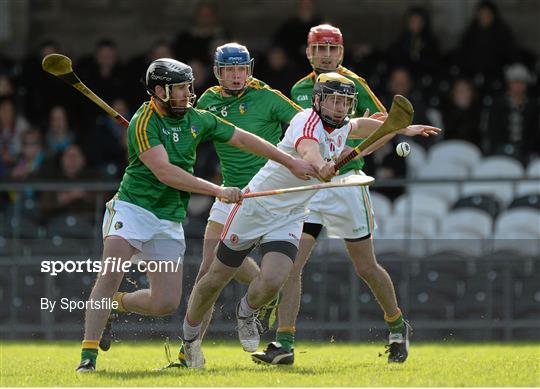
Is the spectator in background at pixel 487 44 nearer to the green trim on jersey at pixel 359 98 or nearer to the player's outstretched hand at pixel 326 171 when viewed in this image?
the green trim on jersey at pixel 359 98

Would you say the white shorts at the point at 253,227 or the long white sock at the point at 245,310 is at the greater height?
the white shorts at the point at 253,227

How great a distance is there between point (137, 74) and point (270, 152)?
8272 mm

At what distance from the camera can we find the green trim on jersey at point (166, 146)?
34.2 ft

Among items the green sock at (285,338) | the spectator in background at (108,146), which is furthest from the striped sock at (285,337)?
the spectator in background at (108,146)

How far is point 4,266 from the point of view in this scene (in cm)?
1535

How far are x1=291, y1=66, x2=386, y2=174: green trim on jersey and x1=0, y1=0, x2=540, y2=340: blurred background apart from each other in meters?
1.79

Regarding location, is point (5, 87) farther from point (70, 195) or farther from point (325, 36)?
point (325, 36)

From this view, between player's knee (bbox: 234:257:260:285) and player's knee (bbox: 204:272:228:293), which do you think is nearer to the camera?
player's knee (bbox: 204:272:228:293)

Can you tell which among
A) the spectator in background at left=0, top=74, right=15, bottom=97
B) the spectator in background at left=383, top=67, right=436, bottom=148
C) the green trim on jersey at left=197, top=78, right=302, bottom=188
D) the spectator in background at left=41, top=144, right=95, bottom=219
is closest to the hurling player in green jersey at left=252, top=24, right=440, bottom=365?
the green trim on jersey at left=197, top=78, right=302, bottom=188

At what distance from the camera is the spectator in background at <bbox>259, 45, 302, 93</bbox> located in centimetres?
1756

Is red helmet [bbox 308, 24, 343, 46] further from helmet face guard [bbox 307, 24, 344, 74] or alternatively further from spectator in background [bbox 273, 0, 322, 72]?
spectator in background [bbox 273, 0, 322, 72]

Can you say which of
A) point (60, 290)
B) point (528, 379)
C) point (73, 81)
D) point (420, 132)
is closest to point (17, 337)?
point (60, 290)

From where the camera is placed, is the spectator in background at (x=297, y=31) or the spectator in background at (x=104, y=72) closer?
the spectator in background at (x=104, y=72)

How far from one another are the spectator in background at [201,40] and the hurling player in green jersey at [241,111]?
664 centimetres
